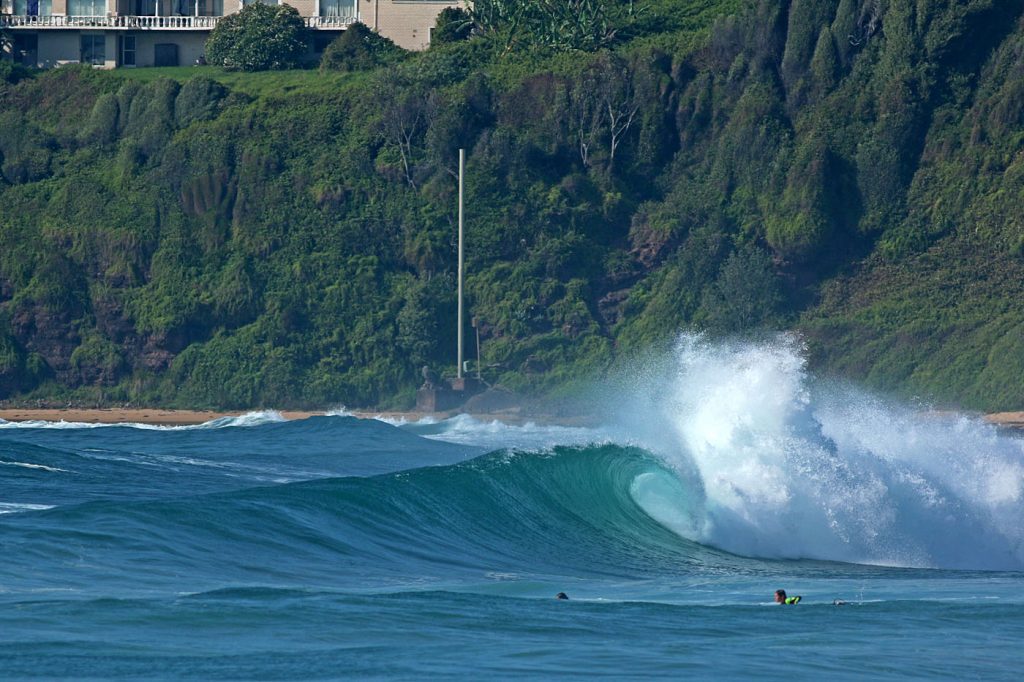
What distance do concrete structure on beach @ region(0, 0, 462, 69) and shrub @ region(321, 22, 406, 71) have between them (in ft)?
6.39

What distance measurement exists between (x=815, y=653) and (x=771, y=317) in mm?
38340

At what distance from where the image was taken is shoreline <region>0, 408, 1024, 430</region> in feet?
168

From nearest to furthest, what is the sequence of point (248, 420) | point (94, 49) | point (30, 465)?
point (30, 465), point (248, 420), point (94, 49)

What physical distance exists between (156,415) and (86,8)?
22.6 meters

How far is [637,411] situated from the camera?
3416 centimetres

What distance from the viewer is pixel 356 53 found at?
63.4 metres

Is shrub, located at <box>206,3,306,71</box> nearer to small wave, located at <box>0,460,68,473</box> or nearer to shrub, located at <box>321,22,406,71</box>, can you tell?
shrub, located at <box>321,22,406,71</box>

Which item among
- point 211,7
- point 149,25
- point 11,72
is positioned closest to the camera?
point 11,72

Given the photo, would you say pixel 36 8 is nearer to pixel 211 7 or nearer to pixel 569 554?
pixel 211 7

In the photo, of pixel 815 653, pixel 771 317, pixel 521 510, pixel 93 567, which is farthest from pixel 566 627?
pixel 771 317

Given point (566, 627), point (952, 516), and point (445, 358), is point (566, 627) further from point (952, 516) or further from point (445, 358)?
point (445, 358)

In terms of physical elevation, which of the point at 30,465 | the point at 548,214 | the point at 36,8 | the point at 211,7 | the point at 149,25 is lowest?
the point at 30,465

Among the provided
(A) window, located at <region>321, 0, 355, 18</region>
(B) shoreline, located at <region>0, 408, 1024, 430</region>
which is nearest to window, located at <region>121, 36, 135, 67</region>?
(A) window, located at <region>321, 0, 355, 18</region>

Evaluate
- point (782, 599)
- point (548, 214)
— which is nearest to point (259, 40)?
point (548, 214)
